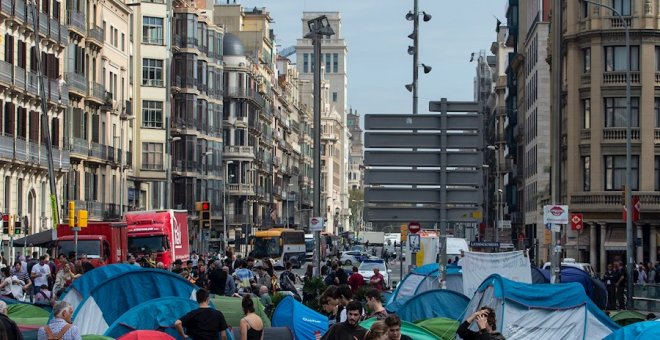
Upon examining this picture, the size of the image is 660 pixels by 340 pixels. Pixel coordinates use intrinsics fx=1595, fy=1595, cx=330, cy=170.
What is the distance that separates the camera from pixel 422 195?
98.2 ft

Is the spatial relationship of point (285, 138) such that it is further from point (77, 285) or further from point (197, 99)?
point (77, 285)

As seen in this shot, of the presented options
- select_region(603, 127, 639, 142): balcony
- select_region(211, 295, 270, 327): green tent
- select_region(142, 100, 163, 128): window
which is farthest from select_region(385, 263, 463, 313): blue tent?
select_region(142, 100, 163, 128): window

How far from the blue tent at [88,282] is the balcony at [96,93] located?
46747 millimetres

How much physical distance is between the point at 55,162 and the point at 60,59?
4653 mm

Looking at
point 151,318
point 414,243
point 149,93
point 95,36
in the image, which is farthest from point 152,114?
point 151,318

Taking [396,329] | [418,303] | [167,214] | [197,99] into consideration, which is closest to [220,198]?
[197,99]

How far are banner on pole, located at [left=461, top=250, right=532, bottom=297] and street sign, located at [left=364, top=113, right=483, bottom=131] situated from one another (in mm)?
4606

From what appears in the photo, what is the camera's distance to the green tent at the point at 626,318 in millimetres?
26016

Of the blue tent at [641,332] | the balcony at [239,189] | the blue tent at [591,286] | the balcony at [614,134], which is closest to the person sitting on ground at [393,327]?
the blue tent at [641,332]

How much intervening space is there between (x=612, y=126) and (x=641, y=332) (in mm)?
51742

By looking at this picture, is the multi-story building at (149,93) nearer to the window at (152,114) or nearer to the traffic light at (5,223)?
the window at (152,114)

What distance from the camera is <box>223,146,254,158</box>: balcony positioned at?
4813 inches

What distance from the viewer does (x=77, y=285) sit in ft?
86.6

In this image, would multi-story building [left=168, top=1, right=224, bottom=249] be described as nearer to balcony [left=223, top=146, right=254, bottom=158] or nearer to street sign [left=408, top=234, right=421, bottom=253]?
balcony [left=223, top=146, right=254, bottom=158]
